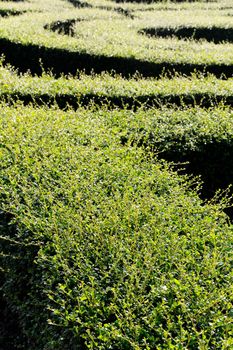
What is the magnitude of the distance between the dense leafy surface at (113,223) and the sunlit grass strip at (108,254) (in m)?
0.02

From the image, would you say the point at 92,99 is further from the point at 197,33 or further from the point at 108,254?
the point at 197,33

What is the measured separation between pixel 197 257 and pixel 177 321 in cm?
94

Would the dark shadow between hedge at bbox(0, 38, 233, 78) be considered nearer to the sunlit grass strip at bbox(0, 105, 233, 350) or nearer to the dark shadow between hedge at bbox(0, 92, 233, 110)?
the dark shadow between hedge at bbox(0, 92, 233, 110)

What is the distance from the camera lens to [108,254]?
5.54m

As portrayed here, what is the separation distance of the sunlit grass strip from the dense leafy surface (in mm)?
16

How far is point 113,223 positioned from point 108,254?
49 centimetres

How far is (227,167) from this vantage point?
32.7 feet

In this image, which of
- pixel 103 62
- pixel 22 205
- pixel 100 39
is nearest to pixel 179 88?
pixel 103 62

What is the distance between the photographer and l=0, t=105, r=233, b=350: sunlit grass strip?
4672 mm

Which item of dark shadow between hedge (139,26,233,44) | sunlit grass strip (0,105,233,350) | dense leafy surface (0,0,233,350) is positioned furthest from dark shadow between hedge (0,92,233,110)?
dark shadow between hedge (139,26,233,44)

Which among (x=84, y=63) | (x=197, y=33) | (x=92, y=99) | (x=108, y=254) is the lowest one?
(x=84, y=63)

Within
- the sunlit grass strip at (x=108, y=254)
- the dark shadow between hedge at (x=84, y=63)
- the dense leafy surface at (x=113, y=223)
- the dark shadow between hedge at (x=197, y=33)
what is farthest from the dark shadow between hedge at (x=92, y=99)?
the dark shadow between hedge at (x=197, y=33)

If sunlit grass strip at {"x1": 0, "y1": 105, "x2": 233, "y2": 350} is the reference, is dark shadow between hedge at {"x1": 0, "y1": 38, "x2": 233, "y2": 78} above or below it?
below

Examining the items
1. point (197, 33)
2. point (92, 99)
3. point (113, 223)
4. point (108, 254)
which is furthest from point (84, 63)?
point (108, 254)
